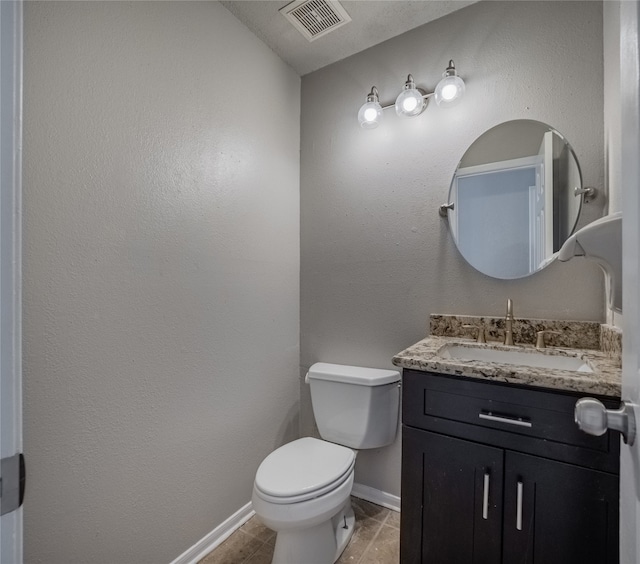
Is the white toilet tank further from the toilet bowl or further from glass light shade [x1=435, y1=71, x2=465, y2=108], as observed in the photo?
glass light shade [x1=435, y1=71, x2=465, y2=108]

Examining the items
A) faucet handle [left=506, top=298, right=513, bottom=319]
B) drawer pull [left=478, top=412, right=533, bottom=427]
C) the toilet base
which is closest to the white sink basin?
faucet handle [left=506, top=298, right=513, bottom=319]

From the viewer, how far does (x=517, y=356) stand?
1.30 m

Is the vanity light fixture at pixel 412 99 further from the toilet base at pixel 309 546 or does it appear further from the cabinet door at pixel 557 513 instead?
the toilet base at pixel 309 546

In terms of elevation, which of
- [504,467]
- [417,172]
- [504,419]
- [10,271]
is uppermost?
[417,172]

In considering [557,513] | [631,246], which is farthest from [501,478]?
[631,246]

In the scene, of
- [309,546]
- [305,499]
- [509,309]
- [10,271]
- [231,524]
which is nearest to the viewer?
[10,271]

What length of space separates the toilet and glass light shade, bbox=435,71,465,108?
133 centimetres

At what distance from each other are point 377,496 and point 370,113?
204 centimetres

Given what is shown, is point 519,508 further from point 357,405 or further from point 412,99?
point 412,99

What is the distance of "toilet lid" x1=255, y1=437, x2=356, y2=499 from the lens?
1.20m

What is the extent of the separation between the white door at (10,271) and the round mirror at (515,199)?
Answer: 1542mm

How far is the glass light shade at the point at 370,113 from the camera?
5.61 ft

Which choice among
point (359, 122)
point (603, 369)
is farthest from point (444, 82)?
point (603, 369)

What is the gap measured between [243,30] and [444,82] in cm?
103
